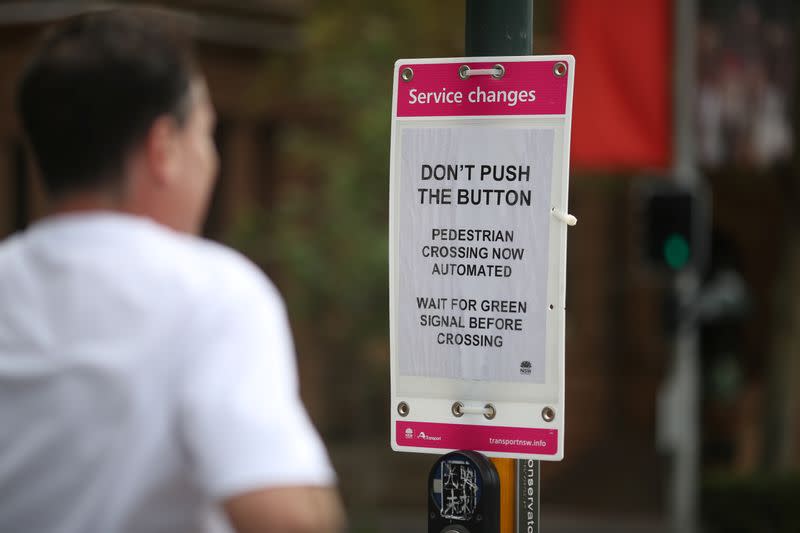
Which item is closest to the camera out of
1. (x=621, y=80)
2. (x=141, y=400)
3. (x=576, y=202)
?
(x=141, y=400)

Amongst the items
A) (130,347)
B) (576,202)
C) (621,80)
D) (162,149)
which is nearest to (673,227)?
(621,80)

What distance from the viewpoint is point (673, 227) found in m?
11.4

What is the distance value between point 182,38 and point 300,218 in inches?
410

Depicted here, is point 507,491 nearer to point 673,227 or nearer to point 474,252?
point 474,252

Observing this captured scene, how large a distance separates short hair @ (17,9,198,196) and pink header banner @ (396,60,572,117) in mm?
743

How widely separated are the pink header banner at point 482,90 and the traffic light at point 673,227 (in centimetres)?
879

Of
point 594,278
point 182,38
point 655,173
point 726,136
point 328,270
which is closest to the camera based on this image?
point 182,38

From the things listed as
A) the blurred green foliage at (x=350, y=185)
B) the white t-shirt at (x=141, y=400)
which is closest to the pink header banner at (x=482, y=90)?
the white t-shirt at (x=141, y=400)

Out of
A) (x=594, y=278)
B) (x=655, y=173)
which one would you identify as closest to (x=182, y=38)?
(x=655, y=173)

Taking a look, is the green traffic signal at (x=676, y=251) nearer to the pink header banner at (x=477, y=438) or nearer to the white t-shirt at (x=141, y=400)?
the pink header banner at (x=477, y=438)

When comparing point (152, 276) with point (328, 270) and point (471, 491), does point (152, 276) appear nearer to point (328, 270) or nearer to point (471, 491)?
point (471, 491)

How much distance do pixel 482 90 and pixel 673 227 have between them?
8911 mm

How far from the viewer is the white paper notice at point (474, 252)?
2674 millimetres

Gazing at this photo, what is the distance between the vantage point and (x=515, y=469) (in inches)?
108
